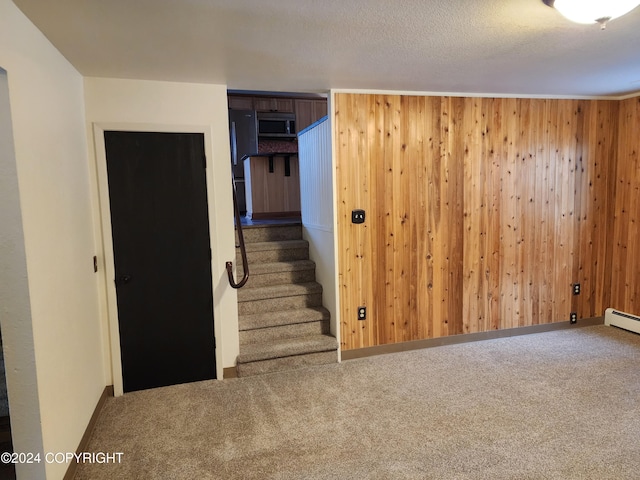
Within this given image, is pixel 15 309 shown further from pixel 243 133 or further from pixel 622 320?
pixel 622 320

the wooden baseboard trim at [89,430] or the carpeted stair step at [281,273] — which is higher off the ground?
the carpeted stair step at [281,273]

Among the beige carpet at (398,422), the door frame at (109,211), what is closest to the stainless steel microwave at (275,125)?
the door frame at (109,211)

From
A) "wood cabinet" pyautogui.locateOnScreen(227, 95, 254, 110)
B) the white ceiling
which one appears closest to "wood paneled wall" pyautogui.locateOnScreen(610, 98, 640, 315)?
the white ceiling

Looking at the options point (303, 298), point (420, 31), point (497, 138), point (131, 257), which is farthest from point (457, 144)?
point (131, 257)

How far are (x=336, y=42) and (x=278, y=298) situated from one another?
7.66 ft

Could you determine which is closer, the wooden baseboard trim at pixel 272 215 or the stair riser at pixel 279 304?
the stair riser at pixel 279 304

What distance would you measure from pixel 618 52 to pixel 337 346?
10.2 ft

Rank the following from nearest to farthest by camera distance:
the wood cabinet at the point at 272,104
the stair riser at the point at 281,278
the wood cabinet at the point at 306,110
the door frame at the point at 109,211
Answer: the door frame at the point at 109,211 → the stair riser at the point at 281,278 → the wood cabinet at the point at 272,104 → the wood cabinet at the point at 306,110

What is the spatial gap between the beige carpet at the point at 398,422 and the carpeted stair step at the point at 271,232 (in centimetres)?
158

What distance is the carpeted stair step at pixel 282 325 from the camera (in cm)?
360

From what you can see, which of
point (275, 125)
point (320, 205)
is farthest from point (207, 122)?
point (275, 125)

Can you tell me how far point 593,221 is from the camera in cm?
436

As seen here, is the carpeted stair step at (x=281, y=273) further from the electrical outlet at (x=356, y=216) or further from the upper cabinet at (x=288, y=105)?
the upper cabinet at (x=288, y=105)

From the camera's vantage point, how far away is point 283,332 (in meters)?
3.69
